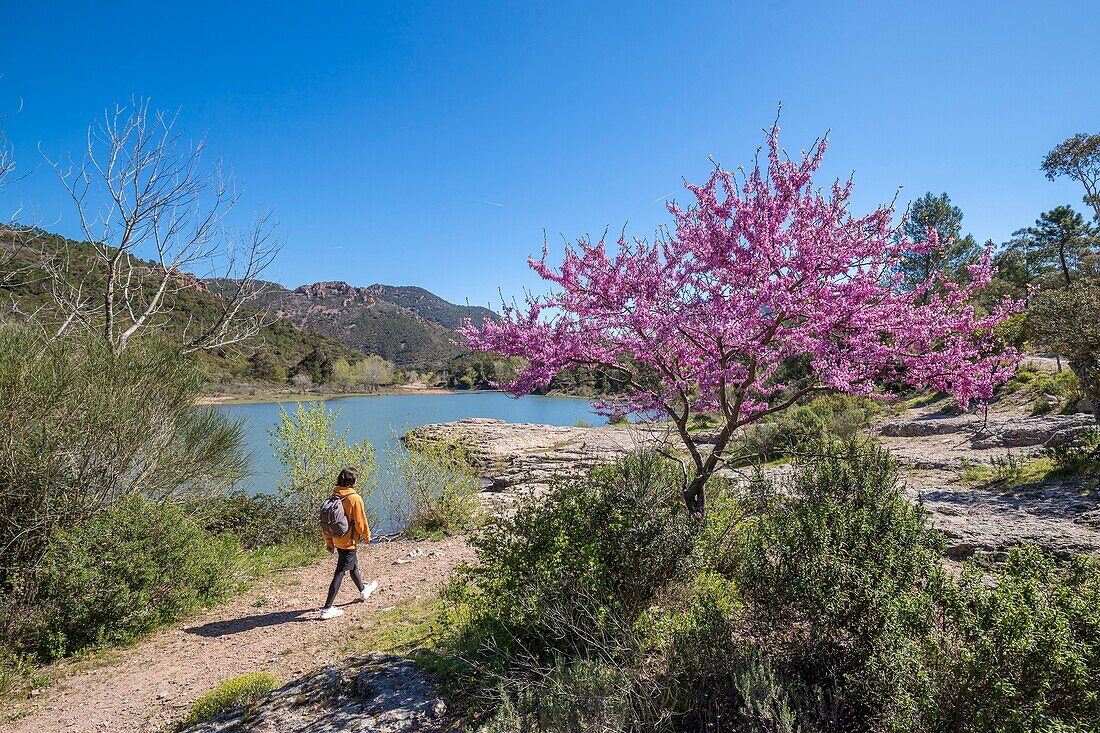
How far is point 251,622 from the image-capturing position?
20.3 ft

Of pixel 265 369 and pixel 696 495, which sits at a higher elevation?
pixel 265 369

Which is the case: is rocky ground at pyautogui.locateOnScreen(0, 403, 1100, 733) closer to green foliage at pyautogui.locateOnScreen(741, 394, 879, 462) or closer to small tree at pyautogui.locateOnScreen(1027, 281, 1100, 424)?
small tree at pyautogui.locateOnScreen(1027, 281, 1100, 424)

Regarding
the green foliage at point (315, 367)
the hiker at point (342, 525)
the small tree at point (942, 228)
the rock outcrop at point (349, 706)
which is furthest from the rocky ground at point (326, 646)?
the green foliage at point (315, 367)

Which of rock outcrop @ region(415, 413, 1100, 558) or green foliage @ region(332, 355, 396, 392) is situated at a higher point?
green foliage @ region(332, 355, 396, 392)

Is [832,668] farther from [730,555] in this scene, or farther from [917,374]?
[917,374]

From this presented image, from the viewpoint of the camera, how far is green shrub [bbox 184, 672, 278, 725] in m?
4.14

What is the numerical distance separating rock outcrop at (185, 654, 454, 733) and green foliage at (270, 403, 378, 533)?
19.4ft

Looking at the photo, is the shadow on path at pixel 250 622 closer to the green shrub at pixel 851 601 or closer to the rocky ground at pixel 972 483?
the rocky ground at pixel 972 483

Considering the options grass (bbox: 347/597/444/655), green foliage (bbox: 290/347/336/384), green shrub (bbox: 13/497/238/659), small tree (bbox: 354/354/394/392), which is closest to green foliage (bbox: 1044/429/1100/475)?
grass (bbox: 347/597/444/655)

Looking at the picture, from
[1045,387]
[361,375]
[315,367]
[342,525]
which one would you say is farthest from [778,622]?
[361,375]

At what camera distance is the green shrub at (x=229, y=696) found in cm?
414

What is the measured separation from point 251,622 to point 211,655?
2.63 ft

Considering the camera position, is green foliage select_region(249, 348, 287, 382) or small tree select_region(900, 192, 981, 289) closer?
small tree select_region(900, 192, 981, 289)

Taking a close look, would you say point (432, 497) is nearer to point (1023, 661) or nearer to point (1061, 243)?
point (1023, 661)
